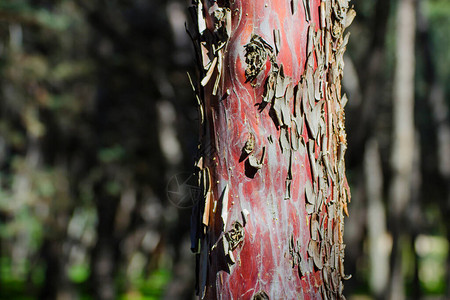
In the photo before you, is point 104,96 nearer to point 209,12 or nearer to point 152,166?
point 152,166

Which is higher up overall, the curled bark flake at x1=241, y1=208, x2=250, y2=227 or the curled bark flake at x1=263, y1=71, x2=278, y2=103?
the curled bark flake at x1=263, y1=71, x2=278, y2=103

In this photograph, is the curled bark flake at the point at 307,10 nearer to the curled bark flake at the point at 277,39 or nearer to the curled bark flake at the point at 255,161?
the curled bark flake at the point at 277,39

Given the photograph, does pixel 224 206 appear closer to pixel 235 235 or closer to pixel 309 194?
pixel 235 235

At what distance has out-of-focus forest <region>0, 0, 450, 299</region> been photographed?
33.8ft

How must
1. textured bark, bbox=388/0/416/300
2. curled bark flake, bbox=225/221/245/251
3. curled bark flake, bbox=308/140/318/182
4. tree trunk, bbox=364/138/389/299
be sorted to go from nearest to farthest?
curled bark flake, bbox=225/221/245/251, curled bark flake, bbox=308/140/318/182, textured bark, bbox=388/0/416/300, tree trunk, bbox=364/138/389/299

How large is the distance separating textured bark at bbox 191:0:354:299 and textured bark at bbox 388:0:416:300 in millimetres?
8489

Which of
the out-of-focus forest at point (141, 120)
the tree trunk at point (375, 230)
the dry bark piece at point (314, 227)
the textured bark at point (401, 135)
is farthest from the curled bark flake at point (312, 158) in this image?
the tree trunk at point (375, 230)

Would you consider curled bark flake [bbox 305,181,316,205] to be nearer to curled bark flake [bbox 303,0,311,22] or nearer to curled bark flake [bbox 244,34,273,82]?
curled bark flake [bbox 244,34,273,82]

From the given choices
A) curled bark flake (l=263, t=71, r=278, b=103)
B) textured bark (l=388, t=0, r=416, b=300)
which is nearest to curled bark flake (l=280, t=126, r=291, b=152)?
curled bark flake (l=263, t=71, r=278, b=103)

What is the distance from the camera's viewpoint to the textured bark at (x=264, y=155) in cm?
200

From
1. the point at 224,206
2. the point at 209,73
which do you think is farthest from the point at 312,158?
the point at 209,73

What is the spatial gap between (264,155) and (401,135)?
8674 millimetres

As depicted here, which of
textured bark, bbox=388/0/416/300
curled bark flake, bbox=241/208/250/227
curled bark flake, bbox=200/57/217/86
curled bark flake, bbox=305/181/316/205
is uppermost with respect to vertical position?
textured bark, bbox=388/0/416/300

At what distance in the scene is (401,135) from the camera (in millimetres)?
10227
